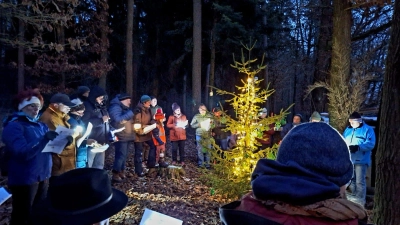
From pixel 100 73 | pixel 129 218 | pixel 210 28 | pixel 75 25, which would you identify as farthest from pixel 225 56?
pixel 129 218

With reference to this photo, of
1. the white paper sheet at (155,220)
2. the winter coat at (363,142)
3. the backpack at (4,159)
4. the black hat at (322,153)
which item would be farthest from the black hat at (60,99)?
the winter coat at (363,142)

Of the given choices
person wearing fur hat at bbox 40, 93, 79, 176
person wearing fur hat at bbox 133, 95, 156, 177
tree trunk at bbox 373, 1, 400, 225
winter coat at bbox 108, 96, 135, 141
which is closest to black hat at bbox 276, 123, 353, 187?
tree trunk at bbox 373, 1, 400, 225

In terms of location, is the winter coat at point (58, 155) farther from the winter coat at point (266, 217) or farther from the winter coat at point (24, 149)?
the winter coat at point (266, 217)

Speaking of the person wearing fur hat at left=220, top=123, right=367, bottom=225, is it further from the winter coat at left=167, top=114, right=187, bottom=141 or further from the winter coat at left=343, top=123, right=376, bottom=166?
the winter coat at left=167, top=114, right=187, bottom=141

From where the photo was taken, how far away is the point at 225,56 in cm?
1788

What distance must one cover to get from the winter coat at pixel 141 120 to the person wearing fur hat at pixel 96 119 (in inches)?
51.4

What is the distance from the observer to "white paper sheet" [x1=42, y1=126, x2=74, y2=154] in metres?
4.16

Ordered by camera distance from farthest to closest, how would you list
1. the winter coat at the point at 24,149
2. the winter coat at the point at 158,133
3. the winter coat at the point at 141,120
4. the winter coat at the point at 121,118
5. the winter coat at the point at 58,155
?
the winter coat at the point at 158,133
the winter coat at the point at 141,120
the winter coat at the point at 121,118
the winter coat at the point at 58,155
the winter coat at the point at 24,149

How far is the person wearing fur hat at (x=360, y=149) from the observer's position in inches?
251

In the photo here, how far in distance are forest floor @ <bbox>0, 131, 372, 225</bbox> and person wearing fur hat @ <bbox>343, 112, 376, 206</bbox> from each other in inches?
17.7

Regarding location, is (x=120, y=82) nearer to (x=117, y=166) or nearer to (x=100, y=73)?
(x=100, y=73)

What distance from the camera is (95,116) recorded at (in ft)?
21.3

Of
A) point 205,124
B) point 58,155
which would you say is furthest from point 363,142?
point 58,155

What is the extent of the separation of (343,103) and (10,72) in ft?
68.2
